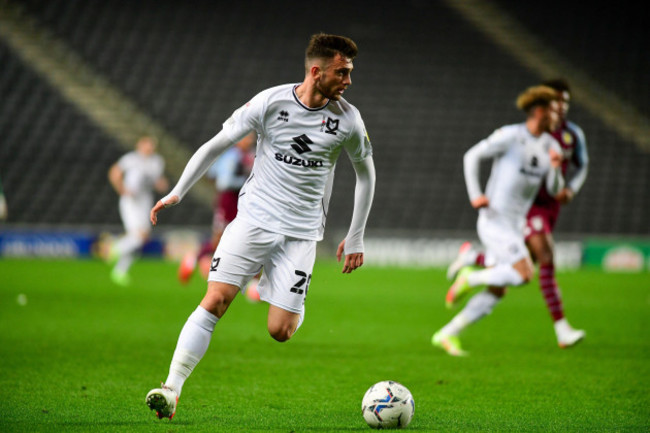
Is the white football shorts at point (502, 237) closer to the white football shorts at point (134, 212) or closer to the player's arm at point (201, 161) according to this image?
the player's arm at point (201, 161)

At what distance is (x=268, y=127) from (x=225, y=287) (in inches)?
35.0

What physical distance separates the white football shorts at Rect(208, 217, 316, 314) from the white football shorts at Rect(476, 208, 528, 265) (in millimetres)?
2765

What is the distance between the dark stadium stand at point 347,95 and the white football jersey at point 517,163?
482 inches

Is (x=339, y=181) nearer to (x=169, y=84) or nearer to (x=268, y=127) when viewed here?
(x=169, y=84)

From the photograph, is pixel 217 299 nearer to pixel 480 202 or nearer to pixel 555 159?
pixel 480 202

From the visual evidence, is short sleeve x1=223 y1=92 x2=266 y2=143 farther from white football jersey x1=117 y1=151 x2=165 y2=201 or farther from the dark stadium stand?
the dark stadium stand

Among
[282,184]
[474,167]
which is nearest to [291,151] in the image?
[282,184]

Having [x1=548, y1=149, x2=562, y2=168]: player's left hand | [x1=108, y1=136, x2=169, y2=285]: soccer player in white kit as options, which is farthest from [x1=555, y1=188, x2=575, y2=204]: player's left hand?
[x1=108, y1=136, x2=169, y2=285]: soccer player in white kit

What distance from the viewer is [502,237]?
7199mm

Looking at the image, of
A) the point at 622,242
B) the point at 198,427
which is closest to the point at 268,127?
the point at 198,427

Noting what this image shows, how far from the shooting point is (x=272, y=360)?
6617 millimetres

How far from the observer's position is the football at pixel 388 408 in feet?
14.2

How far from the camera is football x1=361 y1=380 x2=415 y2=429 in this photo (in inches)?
171

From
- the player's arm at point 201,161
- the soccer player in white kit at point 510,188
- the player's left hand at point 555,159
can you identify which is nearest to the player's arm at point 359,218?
the player's arm at point 201,161
